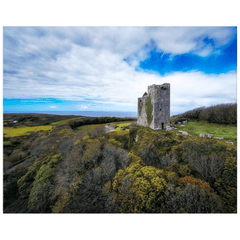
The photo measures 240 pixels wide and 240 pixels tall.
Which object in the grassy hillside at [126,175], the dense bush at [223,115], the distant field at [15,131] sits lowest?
the grassy hillside at [126,175]

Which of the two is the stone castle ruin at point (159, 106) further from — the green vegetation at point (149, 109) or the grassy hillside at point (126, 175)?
the grassy hillside at point (126, 175)

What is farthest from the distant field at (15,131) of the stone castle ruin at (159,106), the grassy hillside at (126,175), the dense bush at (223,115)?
the dense bush at (223,115)

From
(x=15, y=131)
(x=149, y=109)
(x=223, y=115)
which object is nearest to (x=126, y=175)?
(x=149, y=109)

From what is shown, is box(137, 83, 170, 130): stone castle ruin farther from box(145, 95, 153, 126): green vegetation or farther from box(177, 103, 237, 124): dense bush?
box(177, 103, 237, 124): dense bush

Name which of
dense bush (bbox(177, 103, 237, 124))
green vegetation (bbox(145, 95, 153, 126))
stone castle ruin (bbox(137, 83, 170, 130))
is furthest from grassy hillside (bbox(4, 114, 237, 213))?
green vegetation (bbox(145, 95, 153, 126))

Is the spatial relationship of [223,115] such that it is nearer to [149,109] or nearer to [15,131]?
[149,109]

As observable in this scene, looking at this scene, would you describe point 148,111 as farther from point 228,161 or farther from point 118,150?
point 228,161

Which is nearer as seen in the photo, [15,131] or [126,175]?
[126,175]

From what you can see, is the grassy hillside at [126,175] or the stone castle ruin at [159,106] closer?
the grassy hillside at [126,175]

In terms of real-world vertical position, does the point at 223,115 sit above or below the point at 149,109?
below

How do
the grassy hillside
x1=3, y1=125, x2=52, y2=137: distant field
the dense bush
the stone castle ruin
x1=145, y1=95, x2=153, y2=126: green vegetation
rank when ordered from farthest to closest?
x1=145, y1=95, x2=153, y2=126: green vegetation
the stone castle ruin
x1=3, y1=125, x2=52, y2=137: distant field
the dense bush
the grassy hillside

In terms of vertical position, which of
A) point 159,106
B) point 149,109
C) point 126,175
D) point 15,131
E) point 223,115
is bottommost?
point 126,175
